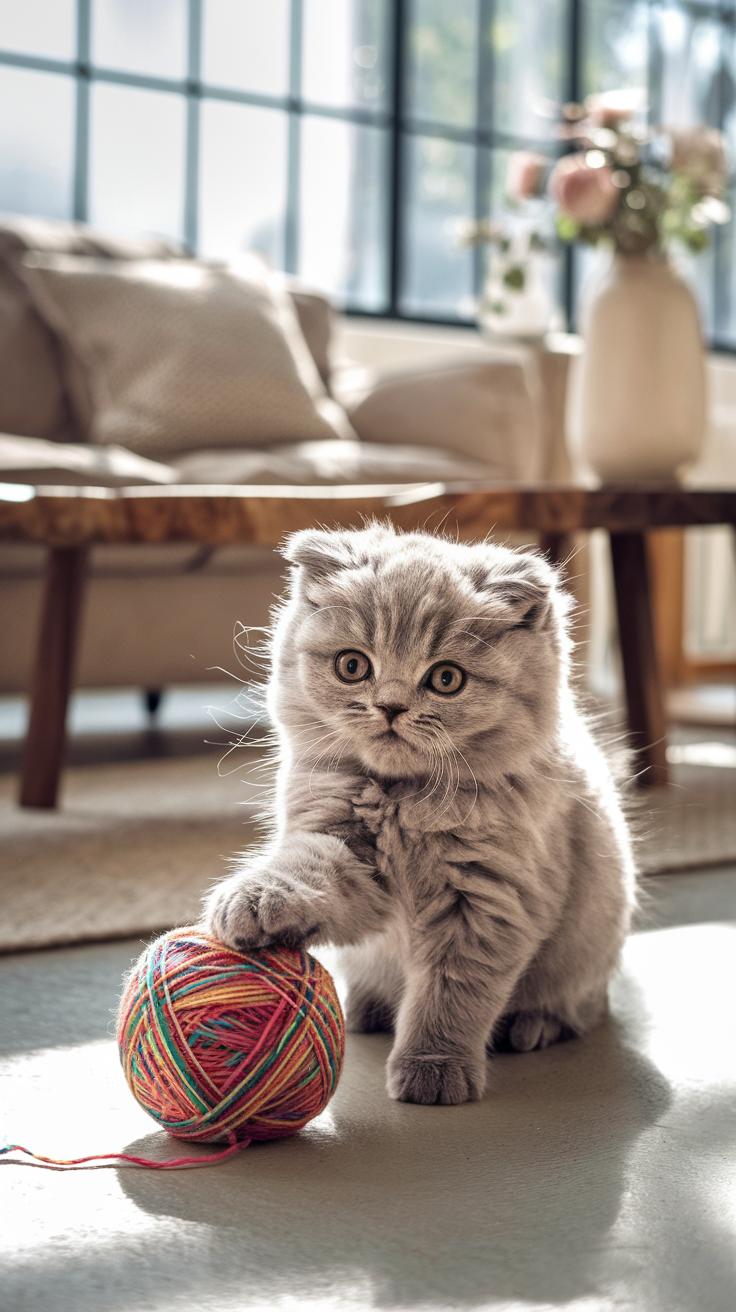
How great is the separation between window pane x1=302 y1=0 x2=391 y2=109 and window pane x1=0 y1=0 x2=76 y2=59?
88 cm

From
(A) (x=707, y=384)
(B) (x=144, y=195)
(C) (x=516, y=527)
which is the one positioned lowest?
(C) (x=516, y=527)

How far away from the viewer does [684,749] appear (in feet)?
11.0

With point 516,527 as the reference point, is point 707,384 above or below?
above

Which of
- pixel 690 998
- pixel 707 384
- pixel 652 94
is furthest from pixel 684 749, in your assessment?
pixel 652 94

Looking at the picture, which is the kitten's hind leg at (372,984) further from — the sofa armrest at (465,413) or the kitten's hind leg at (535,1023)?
the sofa armrest at (465,413)

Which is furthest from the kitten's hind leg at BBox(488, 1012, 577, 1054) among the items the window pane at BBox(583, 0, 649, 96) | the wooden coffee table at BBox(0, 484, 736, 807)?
the window pane at BBox(583, 0, 649, 96)

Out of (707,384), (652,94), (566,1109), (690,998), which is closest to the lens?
(566,1109)

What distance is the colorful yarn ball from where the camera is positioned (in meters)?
1.03

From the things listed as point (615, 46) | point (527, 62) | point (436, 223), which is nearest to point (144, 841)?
point (436, 223)

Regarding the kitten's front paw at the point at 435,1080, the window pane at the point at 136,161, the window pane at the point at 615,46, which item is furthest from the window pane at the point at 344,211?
the kitten's front paw at the point at 435,1080

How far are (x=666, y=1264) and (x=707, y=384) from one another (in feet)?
7.73

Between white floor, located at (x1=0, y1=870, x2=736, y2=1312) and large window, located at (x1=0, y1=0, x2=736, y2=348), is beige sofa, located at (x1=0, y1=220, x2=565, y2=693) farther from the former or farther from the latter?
white floor, located at (x1=0, y1=870, x2=736, y2=1312)

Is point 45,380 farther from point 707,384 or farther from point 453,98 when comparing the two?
point 453,98

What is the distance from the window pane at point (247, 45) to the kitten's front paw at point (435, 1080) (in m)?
4.32
